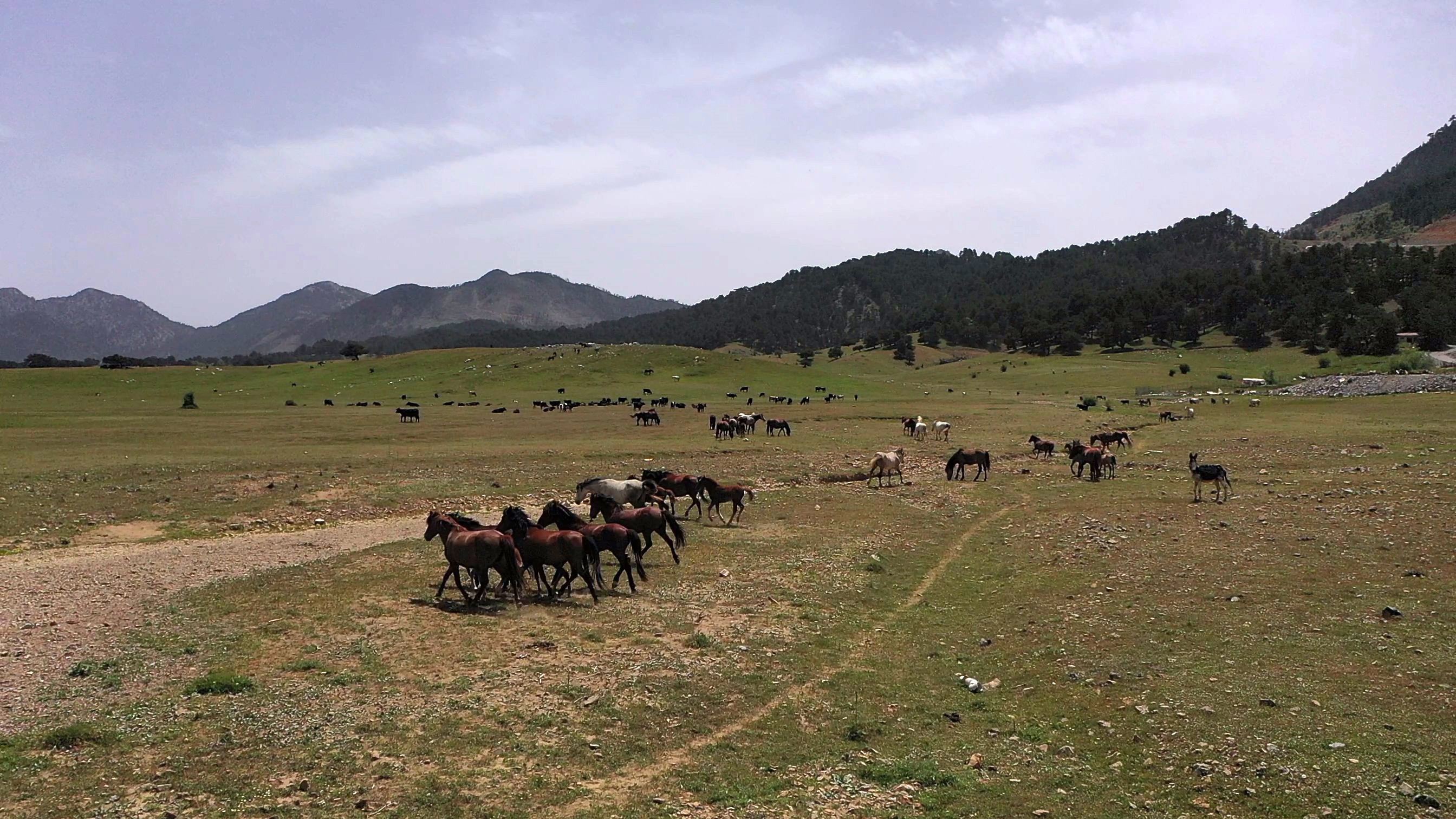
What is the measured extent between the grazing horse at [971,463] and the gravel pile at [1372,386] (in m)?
48.8

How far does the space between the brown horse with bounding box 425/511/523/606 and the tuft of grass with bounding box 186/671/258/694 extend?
455cm

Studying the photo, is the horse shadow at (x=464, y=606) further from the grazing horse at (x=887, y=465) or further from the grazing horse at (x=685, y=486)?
the grazing horse at (x=887, y=465)

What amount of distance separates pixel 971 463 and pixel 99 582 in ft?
96.7

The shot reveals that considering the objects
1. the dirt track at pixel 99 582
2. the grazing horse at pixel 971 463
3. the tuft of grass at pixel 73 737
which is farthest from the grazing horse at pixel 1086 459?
the tuft of grass at pixel 73 737

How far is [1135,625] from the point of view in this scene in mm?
14227

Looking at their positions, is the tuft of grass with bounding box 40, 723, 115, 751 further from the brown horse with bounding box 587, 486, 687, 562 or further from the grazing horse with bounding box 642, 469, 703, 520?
the grazing horse with bounding box 642, 469, 703, 520

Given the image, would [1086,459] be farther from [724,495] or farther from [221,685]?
[221,685]

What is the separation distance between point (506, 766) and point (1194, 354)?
456 ft

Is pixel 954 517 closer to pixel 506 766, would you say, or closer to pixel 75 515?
pixel 506 766

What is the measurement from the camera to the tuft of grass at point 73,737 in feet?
31.7

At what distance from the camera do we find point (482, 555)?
16.3 metres

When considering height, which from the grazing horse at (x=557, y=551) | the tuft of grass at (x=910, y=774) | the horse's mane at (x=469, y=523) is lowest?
the tuft of grass at (x=910, y=774)

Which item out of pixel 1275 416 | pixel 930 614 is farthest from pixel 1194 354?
pixel 930 614

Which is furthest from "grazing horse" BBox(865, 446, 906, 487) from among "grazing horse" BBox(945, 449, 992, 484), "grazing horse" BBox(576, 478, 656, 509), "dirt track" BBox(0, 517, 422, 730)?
"dirt track" BBox(0, 517, 422, 730)
